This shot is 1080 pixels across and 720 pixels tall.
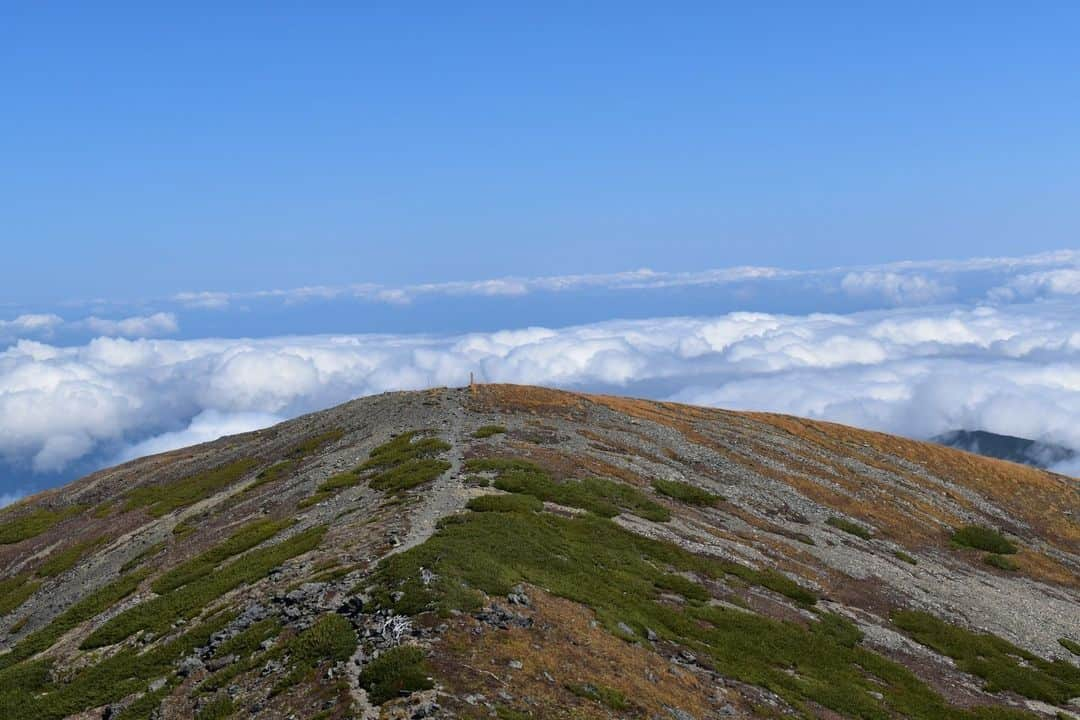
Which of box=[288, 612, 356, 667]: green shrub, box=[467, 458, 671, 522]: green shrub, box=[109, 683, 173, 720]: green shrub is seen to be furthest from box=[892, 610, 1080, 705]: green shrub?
box=[109, 683, 173, 720]: green shrub

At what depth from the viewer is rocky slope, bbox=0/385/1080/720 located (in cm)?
2347

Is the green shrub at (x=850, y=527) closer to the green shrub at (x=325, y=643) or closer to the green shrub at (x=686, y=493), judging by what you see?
the green shrub at (x=686, y=493)

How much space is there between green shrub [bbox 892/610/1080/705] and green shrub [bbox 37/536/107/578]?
59.6 metres

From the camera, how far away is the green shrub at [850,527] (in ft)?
207

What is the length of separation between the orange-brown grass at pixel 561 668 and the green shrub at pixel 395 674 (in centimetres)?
61

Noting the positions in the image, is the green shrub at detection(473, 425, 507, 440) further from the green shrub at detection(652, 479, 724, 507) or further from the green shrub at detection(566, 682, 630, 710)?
the green shrub at detection(566, 682, 630, 710)

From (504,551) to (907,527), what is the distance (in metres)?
53.0

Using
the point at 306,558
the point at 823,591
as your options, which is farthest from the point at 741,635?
the point at 306,558

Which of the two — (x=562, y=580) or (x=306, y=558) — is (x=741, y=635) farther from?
(x=306, y=558)

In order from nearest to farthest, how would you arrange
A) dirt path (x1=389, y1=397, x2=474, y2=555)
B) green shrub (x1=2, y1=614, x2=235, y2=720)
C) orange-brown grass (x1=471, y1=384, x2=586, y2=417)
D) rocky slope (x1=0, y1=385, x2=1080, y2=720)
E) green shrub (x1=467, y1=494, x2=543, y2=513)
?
1. rocky slope (x1=0, y1=385, x2=1080, y2=720)
2. green shrub (x1=2, y1=614, x2=235, y2=720)
3. dirt path (x1=389, y1=397, x2=474, y2=555)
4. green shrub (x1=467, y1=494, x2=543, y2=513)
5. orange-brown grass (x1=471, y1=384, x2=586, y2=417)

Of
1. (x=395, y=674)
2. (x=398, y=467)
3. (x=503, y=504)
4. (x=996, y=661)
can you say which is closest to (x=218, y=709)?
(x=395, y=674)

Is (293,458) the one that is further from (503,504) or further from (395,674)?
(395,674)

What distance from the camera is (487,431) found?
6750 cm

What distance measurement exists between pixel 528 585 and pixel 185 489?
56709 millimetres
